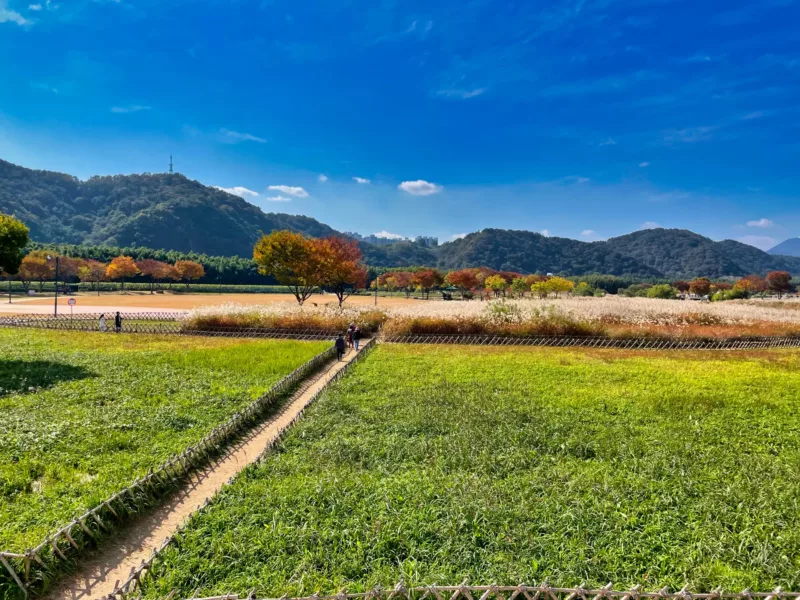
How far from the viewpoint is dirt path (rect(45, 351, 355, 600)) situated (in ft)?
18.5

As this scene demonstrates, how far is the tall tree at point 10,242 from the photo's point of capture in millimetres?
18875

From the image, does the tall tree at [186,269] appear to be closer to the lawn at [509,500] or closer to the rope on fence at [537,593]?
the lawn at [509,500]

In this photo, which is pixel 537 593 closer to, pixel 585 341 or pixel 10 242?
pixel 585 341

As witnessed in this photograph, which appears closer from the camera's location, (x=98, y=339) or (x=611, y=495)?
(x=611, y=495)

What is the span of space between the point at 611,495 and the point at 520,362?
12878 millimetres

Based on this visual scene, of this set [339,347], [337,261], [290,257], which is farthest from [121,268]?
[339,347]

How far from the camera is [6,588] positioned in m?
5.23

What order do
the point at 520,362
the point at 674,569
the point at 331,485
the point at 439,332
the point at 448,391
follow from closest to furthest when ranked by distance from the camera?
1. the point at 674,569
2. the point at 331,485
3. the point at 448,391
4. the point at 520,362
5. the point at 439,332

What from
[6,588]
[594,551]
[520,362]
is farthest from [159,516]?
[520,362]

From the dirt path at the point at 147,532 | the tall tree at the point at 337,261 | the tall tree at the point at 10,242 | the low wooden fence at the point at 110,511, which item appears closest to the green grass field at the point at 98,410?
the low wooden fence at the point at 110,511

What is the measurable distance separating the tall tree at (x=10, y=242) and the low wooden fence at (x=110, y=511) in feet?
52.2

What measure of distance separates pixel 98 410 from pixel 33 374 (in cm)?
660

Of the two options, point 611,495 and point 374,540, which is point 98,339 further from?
point 611,495

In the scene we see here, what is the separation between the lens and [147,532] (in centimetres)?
685
